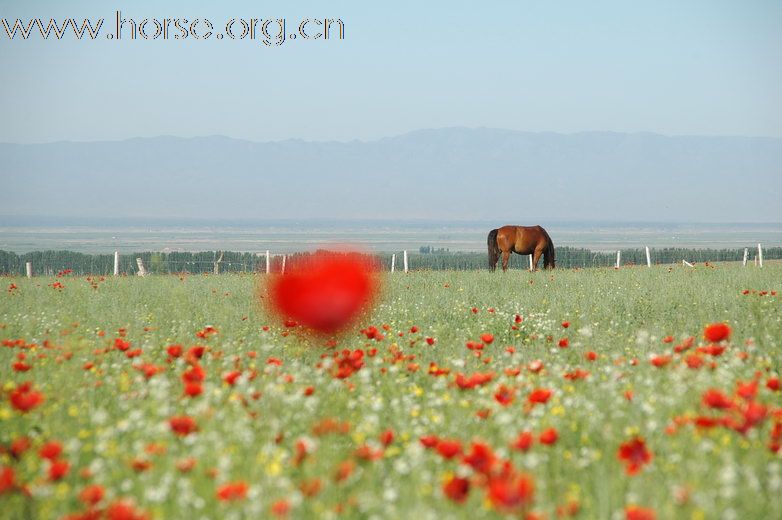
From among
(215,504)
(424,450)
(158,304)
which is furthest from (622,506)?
(158,304)

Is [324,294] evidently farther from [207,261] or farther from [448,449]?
[207,261]

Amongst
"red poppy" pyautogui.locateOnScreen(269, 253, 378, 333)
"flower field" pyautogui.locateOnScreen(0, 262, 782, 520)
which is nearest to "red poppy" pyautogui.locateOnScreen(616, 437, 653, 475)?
"flower field" pyautogui.locateOnScreen(0, 262, 782, 520)

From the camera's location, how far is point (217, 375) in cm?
789

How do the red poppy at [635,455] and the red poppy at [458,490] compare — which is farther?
the red poppy at [635,455]

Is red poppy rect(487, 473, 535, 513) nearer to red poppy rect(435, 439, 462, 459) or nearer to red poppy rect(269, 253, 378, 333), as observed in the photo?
red poppy rect(435, 439, 462, 459)

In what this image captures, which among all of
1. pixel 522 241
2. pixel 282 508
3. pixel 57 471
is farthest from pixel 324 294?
pixel 522 241

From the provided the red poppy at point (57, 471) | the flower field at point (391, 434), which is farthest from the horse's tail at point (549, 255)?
the red poppy at point (57, 471)

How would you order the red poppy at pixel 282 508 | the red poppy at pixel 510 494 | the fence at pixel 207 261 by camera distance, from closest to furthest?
the red poppy at pixel 510 494, the red poppy at pixel 282 508, the fence at pixel 207 261

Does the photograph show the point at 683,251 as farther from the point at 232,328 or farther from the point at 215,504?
the point at 215,504

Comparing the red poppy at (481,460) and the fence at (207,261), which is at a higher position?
the red poppy at (481,460)

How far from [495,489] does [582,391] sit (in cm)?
365

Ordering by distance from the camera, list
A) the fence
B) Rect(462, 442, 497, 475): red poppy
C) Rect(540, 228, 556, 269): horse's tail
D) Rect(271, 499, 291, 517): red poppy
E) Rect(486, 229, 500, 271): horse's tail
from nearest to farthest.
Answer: Rect(271, 499, 291, 517): red poppy
Rect(462, 442, 497, 475): red poppy
Rect(486, 229, 500, 271): horse's tail
Rect(540, 228, 556, 269): horse's tail
the fence

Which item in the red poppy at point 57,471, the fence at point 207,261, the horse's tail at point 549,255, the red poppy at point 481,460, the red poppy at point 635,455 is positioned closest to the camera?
the red poppy at point 481,460

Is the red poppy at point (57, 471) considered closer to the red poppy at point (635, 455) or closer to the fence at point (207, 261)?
the red poppy at point (635, 455)
